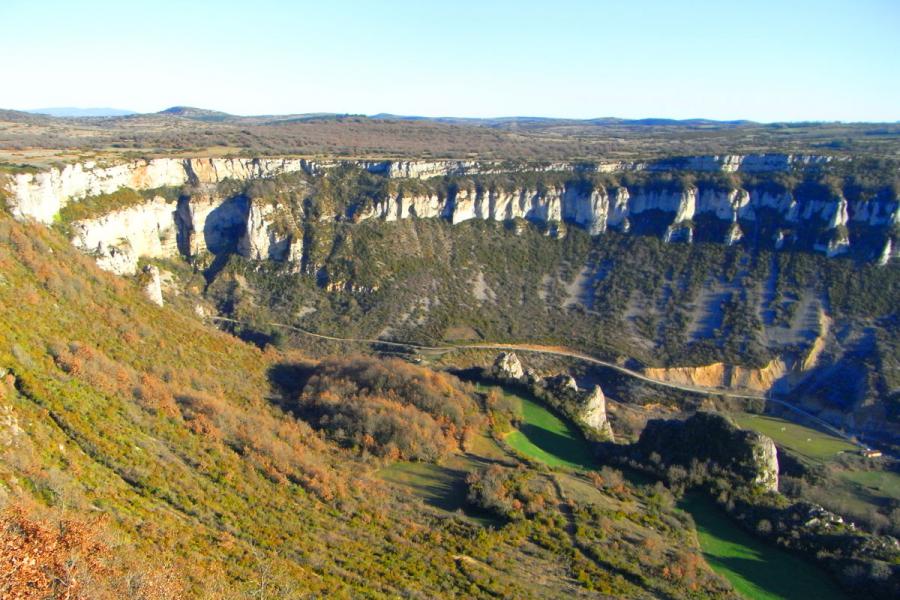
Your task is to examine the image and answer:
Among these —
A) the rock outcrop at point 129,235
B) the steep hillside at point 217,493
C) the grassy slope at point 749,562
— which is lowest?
the grassy slope at point 749,562

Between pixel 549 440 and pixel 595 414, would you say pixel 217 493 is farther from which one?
pixel 595 414

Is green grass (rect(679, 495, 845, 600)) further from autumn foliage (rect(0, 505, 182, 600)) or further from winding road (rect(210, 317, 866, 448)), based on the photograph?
winding road (rect(210, 317, 866, 448))

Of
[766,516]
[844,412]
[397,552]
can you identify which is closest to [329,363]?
[397,552]

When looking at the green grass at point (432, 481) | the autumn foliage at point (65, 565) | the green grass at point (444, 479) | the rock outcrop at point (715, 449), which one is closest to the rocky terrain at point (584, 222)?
the rock outcrop at point (715, 449)

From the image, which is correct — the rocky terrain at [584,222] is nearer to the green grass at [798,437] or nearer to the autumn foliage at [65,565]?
the green grass at [798,437]

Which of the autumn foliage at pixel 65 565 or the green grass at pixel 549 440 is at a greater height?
the autumn foliage at pixel 65 565

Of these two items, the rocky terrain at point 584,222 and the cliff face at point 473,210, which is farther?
the cliff face at point 473,210

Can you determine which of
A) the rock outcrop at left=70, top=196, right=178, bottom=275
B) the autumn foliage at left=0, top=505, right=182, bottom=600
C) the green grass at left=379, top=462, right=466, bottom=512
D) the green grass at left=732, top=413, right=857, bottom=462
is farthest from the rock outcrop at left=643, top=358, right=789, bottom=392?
the autumn foliage at left=0, top=505, right=182, bottom=600
